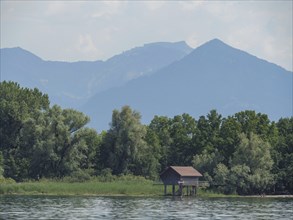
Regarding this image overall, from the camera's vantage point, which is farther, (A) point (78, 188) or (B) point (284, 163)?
(B) point (284, 163)

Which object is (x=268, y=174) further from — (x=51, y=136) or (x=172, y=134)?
(x=51, y=136)

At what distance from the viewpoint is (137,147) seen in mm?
116188

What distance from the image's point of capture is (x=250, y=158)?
107 m

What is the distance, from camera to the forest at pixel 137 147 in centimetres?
10706

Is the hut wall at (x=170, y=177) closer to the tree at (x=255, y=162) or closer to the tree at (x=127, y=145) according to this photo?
the tree at (x=255, y=162)

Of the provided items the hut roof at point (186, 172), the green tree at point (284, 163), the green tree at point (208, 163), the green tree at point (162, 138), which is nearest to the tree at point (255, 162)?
the green tree at point (284, 163)

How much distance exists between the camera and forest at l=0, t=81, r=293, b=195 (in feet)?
351

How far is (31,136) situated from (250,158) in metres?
34.7

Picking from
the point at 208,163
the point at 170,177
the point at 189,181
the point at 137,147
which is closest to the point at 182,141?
the point at 137,147

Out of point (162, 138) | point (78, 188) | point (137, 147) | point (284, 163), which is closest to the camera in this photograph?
point (78, 188)

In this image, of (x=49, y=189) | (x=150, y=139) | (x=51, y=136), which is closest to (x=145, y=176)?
(x=150, y=139)

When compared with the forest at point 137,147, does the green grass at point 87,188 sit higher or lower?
lower

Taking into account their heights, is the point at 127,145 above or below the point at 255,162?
above

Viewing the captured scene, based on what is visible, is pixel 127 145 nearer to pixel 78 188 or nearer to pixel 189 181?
pixel 189 181
